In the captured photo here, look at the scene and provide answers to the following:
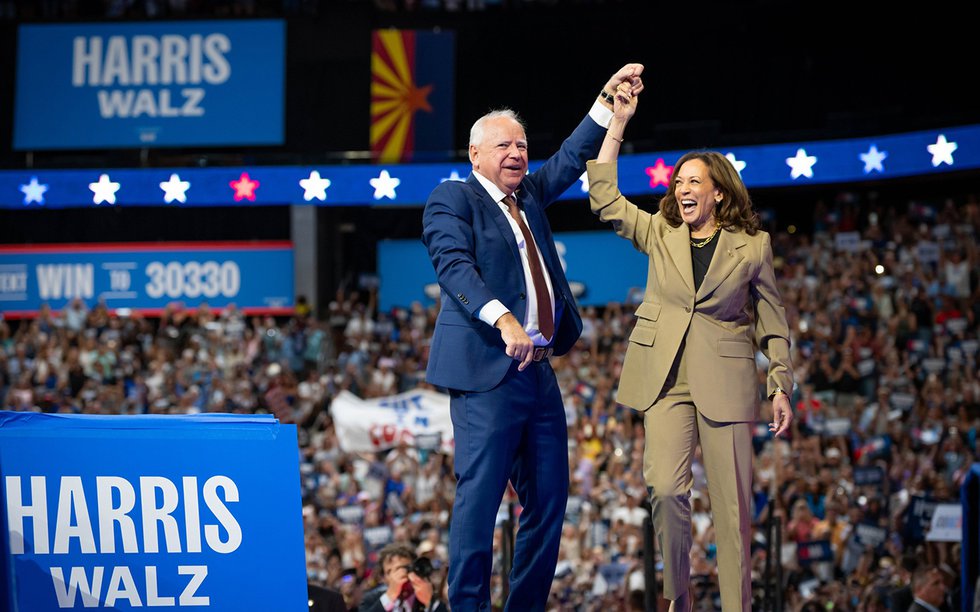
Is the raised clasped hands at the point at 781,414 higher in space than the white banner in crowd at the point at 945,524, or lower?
Result: higher

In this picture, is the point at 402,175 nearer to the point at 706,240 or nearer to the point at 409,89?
the point at 409,89

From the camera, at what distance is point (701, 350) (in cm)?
378

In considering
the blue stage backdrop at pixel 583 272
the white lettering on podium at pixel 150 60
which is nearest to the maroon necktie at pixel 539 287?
the blue stage backdrop at pixel 583 272

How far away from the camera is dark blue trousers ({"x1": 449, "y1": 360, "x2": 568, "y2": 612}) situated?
3385mm

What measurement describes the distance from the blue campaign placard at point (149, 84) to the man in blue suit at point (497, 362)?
15.1 metres

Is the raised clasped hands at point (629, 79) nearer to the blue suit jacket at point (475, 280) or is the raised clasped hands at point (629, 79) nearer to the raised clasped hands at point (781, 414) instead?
the blue suit jacket at point (475, 280)

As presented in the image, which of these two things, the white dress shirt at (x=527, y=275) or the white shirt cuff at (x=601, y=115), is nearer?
the white dress shirt at (x=527, y=275)

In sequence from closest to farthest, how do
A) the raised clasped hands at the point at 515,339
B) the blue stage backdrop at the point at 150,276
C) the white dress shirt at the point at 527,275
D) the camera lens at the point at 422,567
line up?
the raised clasped hands at the point at 515,339 → the white dress shirt at the point at 527,275 → the camera lens at the point at 422,567 → the blue stage backdrop at the point at 150,276

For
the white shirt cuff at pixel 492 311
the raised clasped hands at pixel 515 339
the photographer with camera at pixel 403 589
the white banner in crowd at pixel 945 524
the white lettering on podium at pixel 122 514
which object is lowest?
the white banner in crowd at pixel 945 524

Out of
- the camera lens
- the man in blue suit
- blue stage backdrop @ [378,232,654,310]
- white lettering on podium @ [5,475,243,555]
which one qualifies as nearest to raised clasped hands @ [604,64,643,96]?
the man in blue suit

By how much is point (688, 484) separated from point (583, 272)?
13.9 meters

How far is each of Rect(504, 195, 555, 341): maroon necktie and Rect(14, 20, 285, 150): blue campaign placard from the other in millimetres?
15075

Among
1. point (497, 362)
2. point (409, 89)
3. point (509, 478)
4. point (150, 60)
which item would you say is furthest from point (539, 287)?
point (150, 60)

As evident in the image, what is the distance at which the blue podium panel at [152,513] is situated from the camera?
9.24ft
